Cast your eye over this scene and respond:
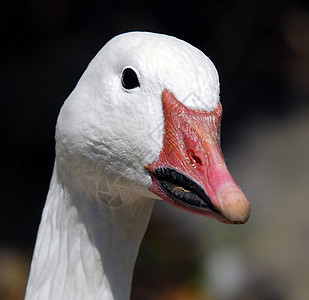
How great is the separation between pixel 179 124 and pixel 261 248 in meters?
4.47

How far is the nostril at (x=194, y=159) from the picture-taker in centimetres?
201

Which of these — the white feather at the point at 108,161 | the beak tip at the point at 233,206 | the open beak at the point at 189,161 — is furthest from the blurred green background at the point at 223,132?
the beak tip at the point at 233,206

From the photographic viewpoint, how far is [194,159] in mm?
2029

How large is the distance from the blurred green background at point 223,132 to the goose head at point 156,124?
3.92m

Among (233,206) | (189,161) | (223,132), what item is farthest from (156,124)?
(223,132)

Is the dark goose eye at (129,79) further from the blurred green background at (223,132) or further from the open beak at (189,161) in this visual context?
the blurred green background at (223,132)

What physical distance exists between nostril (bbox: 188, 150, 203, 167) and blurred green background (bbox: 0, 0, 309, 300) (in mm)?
4141

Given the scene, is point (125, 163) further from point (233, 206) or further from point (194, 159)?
point (233, 206)

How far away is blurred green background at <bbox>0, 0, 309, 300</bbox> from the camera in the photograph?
6125 millimetres

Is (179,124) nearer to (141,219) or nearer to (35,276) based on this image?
(141,219)

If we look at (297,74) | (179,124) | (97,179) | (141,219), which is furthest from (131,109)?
(297,74)

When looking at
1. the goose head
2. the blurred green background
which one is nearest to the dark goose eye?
the goose head

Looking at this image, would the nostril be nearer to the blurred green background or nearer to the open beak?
the open beak

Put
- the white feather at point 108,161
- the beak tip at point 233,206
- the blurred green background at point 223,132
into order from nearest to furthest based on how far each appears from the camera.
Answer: the beak tip at point 233,206, the white feather at point 108,161, the blurred green background at point 223,132
